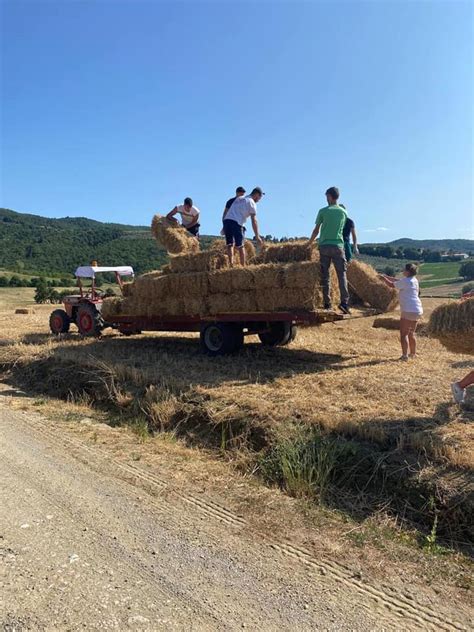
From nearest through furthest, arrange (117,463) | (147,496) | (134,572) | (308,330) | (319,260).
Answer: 1. (134,572)
2. (147,496)
3. (117,463)
4. (319,260)
5. (308,330)

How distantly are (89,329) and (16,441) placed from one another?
7125 mm

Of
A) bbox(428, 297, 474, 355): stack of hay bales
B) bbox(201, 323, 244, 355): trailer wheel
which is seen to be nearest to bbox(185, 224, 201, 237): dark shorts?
bbox(201, 323, 244, 355): trailer wheel

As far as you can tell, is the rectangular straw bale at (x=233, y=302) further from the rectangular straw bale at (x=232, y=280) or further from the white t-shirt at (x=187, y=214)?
the white t-shirt at (x=187, y=214)

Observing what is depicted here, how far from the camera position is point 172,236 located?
11.3m

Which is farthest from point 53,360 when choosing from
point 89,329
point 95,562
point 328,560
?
point 328,560

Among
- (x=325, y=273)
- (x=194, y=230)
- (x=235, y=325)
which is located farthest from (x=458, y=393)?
(x=194, y=230)

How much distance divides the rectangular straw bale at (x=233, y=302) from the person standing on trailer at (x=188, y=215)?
3032 millimetres

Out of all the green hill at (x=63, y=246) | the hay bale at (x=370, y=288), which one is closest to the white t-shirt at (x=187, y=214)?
the hay bale at (x=370, y=288)

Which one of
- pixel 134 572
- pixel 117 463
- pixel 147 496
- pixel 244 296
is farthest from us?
pixel 244 296

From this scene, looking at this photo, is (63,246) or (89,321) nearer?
(89,321)

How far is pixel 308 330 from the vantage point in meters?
12.8

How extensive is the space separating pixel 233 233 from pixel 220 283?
3.78ft

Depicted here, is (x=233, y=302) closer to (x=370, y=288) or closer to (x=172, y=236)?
(x=172, y=236)

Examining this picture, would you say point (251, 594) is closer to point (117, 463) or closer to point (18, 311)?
point (117, 463)
